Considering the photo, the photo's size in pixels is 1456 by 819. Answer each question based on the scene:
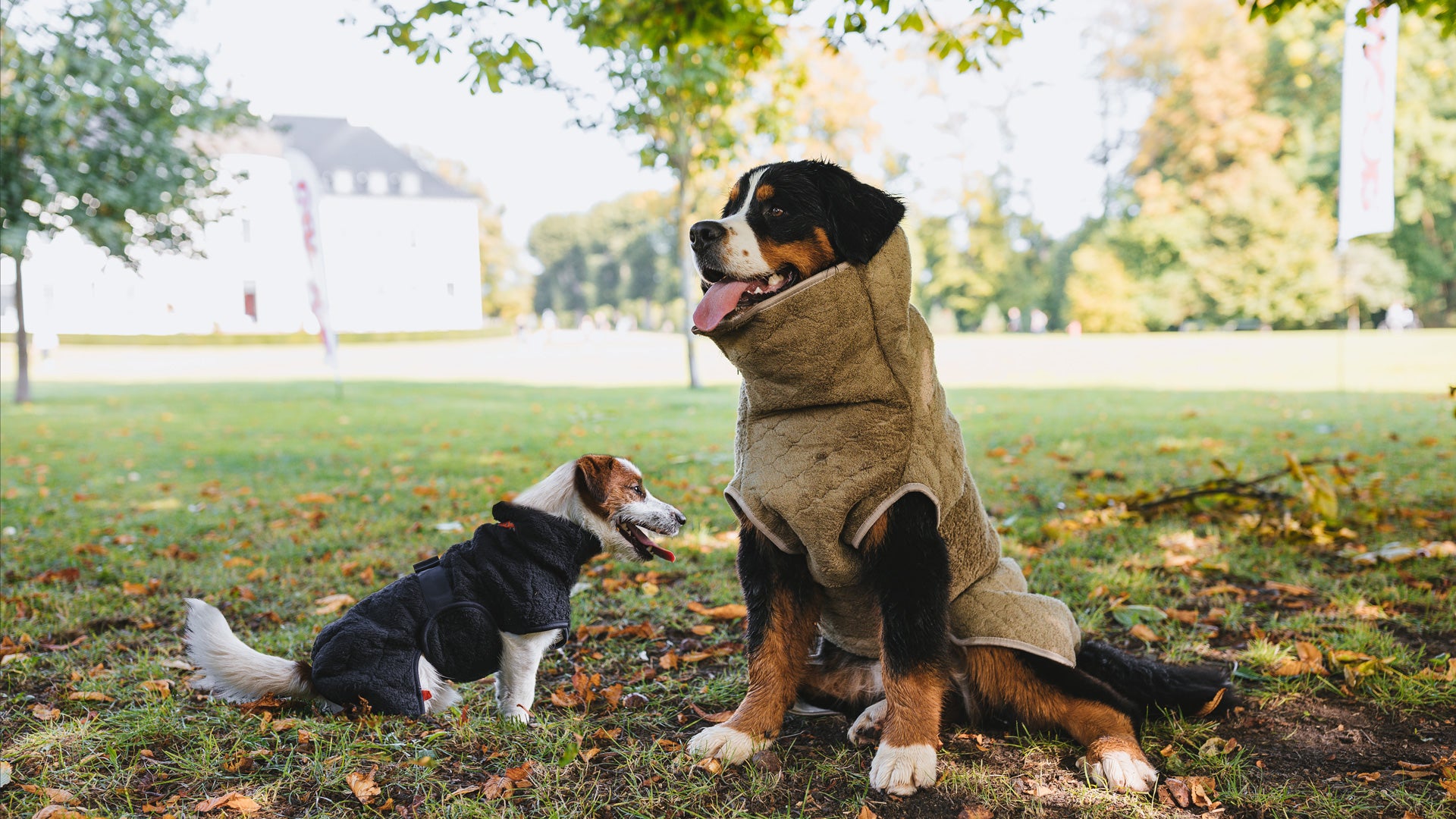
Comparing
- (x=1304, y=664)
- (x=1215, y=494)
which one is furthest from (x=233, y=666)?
(x=1215, y=494)

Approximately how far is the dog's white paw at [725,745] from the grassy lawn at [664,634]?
6 centimetres

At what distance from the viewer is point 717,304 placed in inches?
95.1

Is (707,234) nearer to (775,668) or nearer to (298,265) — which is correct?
(775,668)

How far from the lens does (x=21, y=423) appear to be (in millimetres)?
13000

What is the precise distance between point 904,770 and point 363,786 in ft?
5.22

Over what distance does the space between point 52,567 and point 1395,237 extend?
169ft

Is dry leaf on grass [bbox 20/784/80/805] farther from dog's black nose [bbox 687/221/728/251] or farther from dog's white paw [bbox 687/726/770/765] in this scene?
dog's black nose [bbox 687/221/728/251]

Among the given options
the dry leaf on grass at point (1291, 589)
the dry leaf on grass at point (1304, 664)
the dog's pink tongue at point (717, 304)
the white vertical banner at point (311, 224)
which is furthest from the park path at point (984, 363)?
the dog's pink tongue at point (717, 304)

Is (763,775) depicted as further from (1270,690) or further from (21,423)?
(21,423)

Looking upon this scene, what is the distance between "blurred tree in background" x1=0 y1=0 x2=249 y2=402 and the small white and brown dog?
44.5ft

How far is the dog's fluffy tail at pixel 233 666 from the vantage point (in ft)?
9.42

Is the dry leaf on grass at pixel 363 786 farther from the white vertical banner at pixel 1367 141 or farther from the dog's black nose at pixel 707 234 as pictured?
the white vertical banner at pixel 1367 141

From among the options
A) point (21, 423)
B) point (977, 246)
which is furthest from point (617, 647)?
point (977, 246)

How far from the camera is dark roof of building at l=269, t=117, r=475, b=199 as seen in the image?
2322 inches
